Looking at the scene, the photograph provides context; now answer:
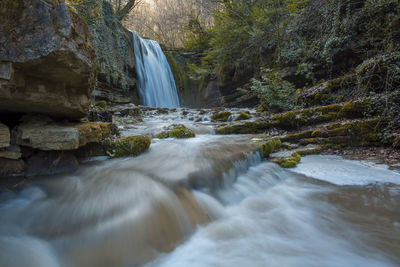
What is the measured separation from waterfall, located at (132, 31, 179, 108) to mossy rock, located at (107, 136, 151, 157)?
477 inches

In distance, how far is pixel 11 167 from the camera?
8.30 feet

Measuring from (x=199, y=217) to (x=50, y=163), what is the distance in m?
2.44

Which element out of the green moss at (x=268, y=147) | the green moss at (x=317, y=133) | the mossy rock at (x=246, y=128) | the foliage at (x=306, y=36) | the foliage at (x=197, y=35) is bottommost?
the green moss at (x=268, y=147)

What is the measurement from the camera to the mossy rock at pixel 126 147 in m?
3.72

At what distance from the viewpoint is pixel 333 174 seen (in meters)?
3.18

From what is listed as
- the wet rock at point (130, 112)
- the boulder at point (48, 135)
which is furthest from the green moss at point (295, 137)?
the wet rock at point (130, 112)

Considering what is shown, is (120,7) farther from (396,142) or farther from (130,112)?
(396,142)

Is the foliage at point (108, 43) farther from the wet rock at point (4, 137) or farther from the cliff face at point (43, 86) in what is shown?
the wet rock at point (4, 137)

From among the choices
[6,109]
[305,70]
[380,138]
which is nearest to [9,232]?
[6,109]

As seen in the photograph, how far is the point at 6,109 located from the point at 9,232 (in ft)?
5.62

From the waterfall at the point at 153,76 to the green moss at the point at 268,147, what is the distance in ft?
42.2

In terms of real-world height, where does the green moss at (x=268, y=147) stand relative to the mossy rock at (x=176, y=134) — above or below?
below

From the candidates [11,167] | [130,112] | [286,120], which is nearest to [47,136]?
[11,167]

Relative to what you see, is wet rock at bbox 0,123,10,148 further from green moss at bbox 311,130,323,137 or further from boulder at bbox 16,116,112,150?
green moss at bbox 311,130,323,137
